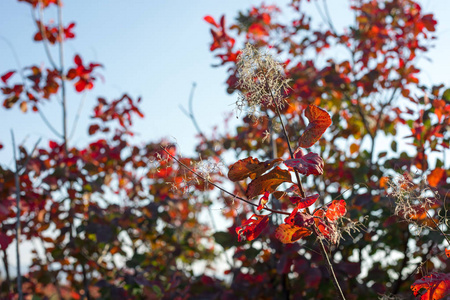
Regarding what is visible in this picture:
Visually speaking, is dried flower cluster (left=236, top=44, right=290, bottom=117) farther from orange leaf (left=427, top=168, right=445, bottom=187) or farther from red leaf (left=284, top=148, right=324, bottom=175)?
orange leaf (left=427, top=168, right=445, bottom=187)

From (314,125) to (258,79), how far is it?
183 millimetres

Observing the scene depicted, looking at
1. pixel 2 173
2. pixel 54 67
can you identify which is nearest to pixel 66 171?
pixel 2 173

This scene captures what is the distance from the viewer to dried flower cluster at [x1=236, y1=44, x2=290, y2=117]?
3.45ft

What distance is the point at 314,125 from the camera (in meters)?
1.03

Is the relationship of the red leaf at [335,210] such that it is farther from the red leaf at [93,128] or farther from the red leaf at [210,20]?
the red leaf at [93,128]

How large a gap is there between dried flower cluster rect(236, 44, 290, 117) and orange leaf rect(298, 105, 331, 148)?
86 mm

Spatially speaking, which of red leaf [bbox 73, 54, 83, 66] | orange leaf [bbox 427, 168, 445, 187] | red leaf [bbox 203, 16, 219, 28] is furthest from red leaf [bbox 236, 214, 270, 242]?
red leaf [bbox 73, 54, 83, 66]

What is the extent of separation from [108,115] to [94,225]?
102 centimetres

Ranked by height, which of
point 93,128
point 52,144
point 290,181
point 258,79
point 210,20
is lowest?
point 290,181

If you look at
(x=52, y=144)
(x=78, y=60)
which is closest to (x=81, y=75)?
(x=78, y=60)

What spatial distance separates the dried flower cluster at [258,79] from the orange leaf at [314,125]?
0.28 ft

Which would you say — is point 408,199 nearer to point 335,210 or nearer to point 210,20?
point 335,210

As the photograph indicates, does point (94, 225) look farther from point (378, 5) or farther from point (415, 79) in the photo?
point (378, 5)

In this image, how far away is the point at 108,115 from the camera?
3273mm
